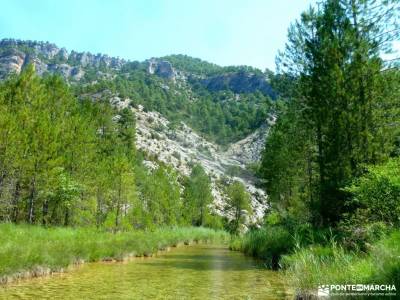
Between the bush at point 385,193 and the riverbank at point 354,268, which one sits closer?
the riverbank at point 354,268

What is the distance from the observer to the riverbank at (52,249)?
16.4 meters

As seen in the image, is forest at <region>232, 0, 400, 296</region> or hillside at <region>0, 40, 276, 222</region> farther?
hillside at <region>0, 40, 276, 222</region>

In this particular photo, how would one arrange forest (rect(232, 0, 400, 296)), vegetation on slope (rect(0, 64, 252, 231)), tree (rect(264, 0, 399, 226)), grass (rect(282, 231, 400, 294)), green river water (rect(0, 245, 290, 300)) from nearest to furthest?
grass (rect(282, 231, 400, 294)), green river water (rect(0, 245, 290, 300)), forest (rect(232, 0, 400, 296)), tree (rect(264, 0, 399, 226)), vegetation on slope (rect(0, 64, 252, 231))

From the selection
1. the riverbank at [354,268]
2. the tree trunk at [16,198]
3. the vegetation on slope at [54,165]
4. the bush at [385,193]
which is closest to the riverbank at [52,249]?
the vegetation on slope at [54,165]

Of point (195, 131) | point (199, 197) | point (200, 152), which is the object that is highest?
point (195, 131)

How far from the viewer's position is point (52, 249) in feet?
66.5

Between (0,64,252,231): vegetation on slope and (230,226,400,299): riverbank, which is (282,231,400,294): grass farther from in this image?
(0,64,252,231): vegetation on slope

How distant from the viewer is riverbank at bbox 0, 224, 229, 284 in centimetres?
1638

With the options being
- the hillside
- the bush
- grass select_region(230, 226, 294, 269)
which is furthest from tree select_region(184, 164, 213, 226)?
the bush

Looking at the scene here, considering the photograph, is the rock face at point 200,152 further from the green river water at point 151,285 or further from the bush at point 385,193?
the bush at point 385,193

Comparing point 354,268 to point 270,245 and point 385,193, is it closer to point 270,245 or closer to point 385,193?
point 385,193

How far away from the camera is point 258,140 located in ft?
520

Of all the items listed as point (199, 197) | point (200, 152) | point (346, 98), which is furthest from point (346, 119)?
point (200, 152)

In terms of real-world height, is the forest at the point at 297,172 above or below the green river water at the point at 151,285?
above
